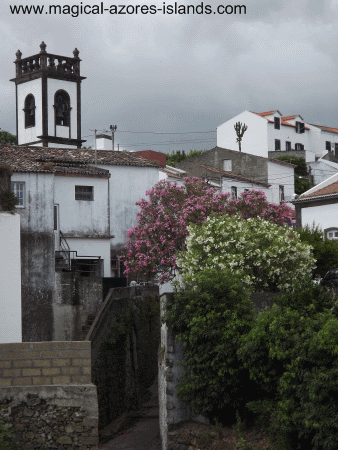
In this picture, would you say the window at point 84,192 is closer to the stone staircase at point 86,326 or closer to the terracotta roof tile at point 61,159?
the terracotta roof tile at point 61,159

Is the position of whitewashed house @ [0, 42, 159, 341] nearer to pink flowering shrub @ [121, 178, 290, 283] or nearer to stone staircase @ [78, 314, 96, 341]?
stone staircase @ [78, 314, 96, 341]

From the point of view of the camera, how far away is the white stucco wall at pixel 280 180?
60906mm

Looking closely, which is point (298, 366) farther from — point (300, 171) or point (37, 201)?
point (300, 171)

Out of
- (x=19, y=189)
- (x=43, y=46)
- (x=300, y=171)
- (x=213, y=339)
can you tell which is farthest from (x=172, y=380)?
(x=300, y=171)

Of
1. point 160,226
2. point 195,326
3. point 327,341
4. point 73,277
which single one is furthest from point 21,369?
point 160,226

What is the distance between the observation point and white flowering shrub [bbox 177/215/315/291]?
2552 centimetres

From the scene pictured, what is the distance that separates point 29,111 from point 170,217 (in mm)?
24738

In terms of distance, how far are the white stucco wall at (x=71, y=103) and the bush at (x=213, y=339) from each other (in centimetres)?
3600

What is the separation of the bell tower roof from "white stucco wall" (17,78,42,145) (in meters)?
0.49

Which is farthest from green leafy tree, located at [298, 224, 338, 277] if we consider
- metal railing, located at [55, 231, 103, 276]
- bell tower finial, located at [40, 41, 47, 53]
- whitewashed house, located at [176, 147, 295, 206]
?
bell tower finial, located at [40, 41, 47, 53]

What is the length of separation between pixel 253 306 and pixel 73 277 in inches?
513

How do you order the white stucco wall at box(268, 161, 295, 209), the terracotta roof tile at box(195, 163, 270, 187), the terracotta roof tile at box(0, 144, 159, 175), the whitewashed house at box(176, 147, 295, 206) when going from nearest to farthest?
1. the terracotta roof tile at box(0, 144, 159, 175)
2. the terracotta roof tile at box(195, 163, 270, 187)
3. the whitewashed house at box(176, 147, 295, 206)
4. the white stucco wall at box(268, 161, 295, 209)

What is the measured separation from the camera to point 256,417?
19.6 m

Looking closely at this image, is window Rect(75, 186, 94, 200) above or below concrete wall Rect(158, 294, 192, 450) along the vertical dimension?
above
